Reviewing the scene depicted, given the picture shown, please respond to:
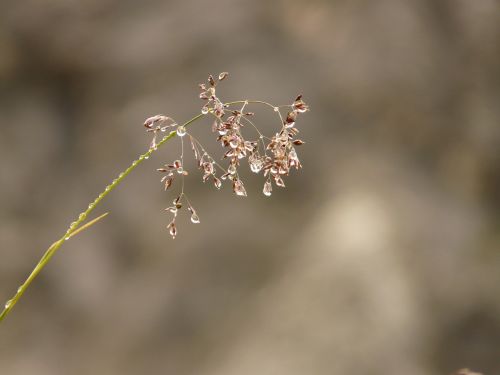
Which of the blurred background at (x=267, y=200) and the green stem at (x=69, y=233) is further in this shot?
the blurred background at (x=267, y=200)

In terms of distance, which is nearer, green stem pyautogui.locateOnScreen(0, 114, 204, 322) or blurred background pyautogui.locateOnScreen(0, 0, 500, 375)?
green stem pyautogui.locateOnScreen(0, 114, 204, 322)

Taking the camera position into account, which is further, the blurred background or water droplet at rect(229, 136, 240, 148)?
the blurred background

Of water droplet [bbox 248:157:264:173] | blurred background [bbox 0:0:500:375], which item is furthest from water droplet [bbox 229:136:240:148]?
blurred background [bbox 0:0:500:375]

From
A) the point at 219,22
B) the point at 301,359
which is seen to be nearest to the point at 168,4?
the point at 219,22

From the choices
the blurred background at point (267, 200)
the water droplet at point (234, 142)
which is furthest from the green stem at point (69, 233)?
the blurred background at point (267, 200)

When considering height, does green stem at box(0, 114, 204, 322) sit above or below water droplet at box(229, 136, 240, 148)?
below

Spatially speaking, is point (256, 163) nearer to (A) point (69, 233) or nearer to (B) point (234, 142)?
(B) point (234, 142)

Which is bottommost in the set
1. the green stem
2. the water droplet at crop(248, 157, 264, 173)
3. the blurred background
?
the green stem

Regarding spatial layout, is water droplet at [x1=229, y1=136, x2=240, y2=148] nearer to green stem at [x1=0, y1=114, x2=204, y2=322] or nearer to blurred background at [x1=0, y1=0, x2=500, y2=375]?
green stem at [x1=0, y1=114, x2=204, y2=322]

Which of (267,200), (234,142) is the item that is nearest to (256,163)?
(234,142)

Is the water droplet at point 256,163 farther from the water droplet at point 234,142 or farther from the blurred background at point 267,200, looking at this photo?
the blurred background at point 267,200
